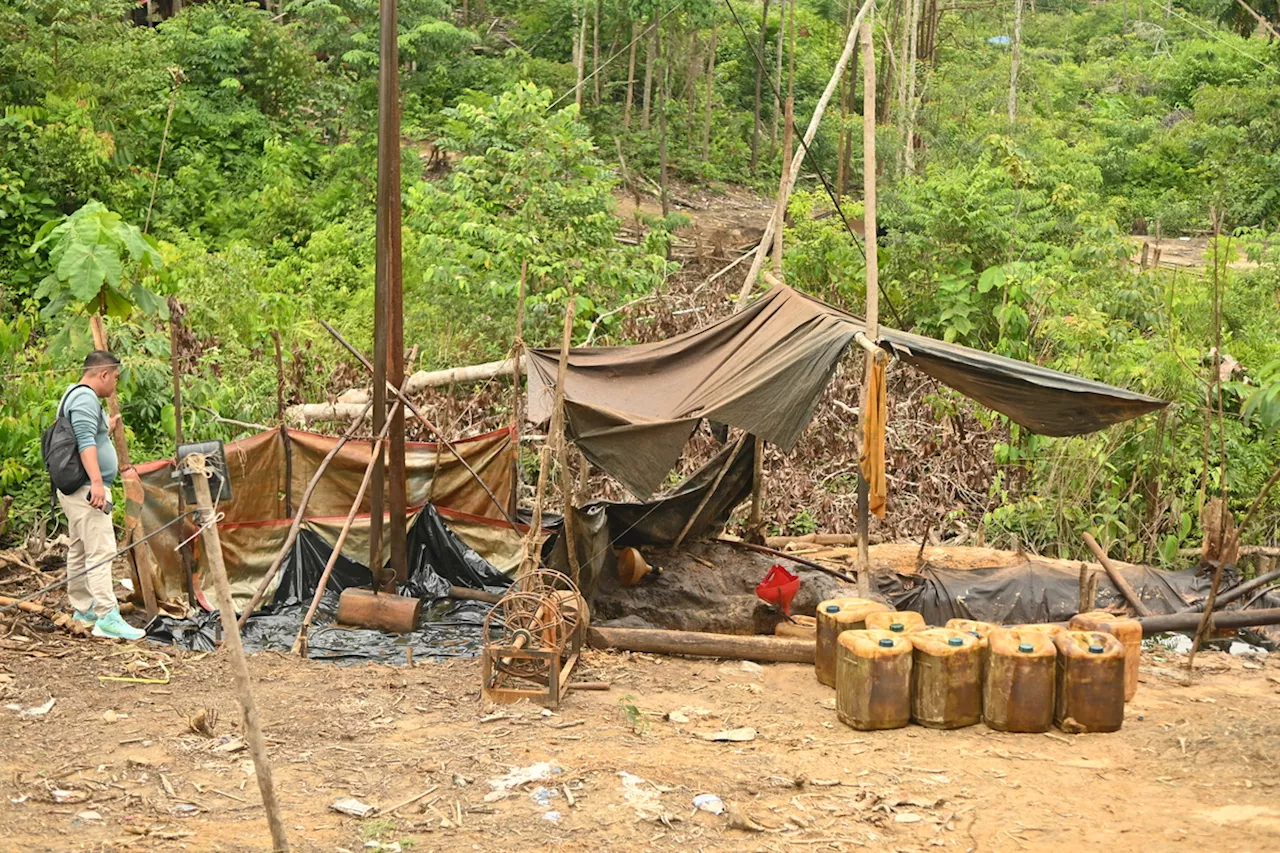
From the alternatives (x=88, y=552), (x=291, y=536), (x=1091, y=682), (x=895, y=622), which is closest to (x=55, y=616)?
(x=88, y=552)

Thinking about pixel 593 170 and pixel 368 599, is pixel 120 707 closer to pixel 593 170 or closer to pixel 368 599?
pixel 368 599

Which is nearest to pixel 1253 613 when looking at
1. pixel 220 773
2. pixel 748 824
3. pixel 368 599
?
pixel 748 824

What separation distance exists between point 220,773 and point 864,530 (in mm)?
4447

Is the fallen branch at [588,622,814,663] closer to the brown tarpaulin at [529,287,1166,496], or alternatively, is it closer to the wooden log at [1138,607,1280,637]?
the brown tarpaulin at [529,287,1166,496]

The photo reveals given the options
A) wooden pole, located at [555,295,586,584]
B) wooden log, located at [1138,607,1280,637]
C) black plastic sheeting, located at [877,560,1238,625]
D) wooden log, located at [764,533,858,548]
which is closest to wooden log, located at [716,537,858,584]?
black plastic sheeting, located at [877,560,1238,625]

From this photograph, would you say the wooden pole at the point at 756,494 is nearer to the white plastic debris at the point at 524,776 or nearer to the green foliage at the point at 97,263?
the white plastic debris at the point at 524,776

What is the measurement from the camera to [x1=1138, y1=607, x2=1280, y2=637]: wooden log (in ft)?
29.8

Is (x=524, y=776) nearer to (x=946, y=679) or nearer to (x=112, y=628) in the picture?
(x=946, y=679)

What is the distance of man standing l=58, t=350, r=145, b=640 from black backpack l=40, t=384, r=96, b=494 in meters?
0.04

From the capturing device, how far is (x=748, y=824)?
5980 millimetres

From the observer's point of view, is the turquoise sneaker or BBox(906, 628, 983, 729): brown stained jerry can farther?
the turquoise sneaker

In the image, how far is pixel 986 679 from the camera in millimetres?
7430

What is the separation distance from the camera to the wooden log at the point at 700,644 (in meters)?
8.62

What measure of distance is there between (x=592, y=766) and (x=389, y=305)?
14.0 feet
